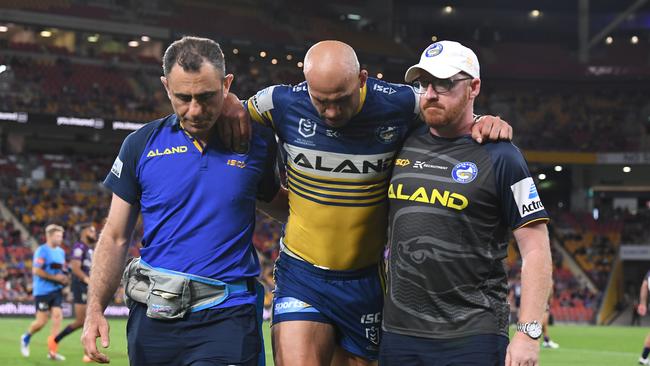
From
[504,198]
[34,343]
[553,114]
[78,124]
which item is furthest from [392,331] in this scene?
[553,114]

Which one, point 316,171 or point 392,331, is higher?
point 316,171

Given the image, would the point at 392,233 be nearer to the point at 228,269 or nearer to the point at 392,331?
the point at 392,331

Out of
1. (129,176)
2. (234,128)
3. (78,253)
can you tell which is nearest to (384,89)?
(234,128)

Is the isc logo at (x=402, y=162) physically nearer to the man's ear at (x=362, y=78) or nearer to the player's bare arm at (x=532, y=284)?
the man's ear at (x=362, y=78)

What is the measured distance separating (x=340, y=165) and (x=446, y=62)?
0.94 metres

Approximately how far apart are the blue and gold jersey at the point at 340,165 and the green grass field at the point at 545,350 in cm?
Answer: 1001

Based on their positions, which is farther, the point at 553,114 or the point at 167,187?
the point at 553,114

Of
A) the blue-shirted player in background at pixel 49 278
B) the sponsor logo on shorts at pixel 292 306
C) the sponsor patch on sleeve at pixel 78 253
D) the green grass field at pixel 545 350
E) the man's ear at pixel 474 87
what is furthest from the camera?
the blue-shirted player in background at pixel 49 278

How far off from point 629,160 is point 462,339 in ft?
162

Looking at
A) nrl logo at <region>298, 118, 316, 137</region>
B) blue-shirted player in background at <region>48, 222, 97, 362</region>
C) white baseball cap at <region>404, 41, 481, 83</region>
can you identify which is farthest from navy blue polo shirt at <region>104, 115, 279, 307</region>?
blue-shirted player in background at <region>48, 222, 97, 362</region>

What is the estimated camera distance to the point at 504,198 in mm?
5207

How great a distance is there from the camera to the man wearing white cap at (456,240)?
515 cm

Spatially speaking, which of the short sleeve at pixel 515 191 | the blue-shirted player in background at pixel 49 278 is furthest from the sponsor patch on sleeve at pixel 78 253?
the short sleeve at pixel 515 191

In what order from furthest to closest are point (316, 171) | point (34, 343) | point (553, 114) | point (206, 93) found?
point (553, 114) < point (34, 343) < point (316, 171) < point (206, 93)
